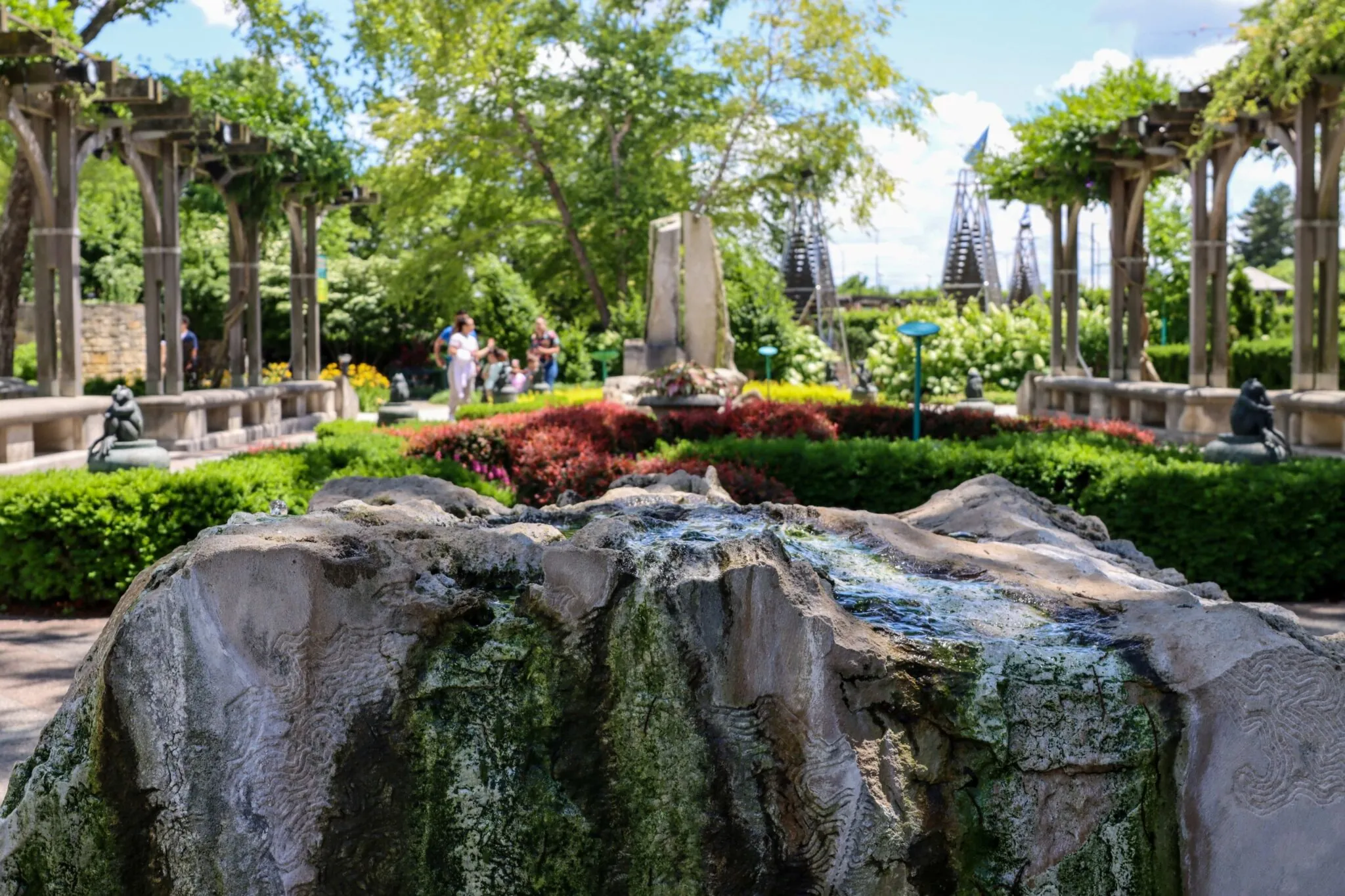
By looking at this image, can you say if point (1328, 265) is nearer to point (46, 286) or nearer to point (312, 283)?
point (46, 286)

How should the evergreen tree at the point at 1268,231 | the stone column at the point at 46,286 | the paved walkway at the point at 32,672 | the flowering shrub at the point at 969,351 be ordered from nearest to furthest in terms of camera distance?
1. the paved walkway at the point at 32,672
2. the stone column at the point at 46,286
3. the flowering shrub at the point at 969,351
4. the evergreen tree at the point at 1268,231

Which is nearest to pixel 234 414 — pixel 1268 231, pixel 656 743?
pixel 656 743

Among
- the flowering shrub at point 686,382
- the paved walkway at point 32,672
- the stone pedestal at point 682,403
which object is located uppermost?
the flowering shrub at point 686,382

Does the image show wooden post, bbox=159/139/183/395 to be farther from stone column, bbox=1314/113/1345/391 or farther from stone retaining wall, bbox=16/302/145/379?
stone retaining wall, bbox=16/302/145/379

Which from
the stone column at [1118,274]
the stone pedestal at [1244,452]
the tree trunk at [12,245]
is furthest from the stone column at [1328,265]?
the tree trunk at [12,245]

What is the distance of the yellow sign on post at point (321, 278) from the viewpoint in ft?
73.6

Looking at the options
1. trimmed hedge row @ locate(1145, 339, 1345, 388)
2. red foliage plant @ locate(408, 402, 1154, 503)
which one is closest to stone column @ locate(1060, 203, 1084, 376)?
trimmed hedge row @ locate(1145, 339, 1345, 388)

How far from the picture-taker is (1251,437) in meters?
8.78

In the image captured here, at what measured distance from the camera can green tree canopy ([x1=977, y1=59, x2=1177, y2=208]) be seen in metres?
18.2

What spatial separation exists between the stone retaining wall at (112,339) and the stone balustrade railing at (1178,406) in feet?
60.3

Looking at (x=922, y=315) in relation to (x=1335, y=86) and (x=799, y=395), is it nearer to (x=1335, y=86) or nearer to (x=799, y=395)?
(x=799, y=395)

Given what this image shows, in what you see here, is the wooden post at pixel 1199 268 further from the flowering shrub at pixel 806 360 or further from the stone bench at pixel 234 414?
the stone bench at pixel 234 414

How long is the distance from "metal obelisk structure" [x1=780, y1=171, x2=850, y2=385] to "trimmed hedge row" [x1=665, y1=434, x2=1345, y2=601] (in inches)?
855

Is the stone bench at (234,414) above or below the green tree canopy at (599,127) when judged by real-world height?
below
